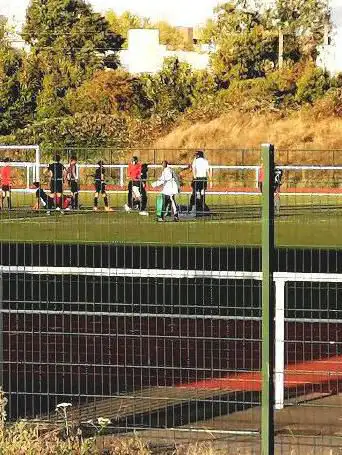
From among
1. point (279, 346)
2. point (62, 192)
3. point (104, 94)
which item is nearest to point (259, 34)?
point (104, 94)

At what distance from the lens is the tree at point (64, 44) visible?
6744 centimetres

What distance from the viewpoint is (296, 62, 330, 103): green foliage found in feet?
219

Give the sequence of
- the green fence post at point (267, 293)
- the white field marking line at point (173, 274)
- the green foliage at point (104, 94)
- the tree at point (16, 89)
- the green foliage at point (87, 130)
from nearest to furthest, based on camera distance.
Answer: the green fence post at point (267, 293) → the white field marking line at point (173, 274) → the green foliage at point (87, 130) → the tree at point (16, 89) → the green foliage at point (104, 94)

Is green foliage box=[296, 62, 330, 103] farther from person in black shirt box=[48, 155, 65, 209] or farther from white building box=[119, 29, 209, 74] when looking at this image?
person in black shirt box=[48, 155, 65, 209]

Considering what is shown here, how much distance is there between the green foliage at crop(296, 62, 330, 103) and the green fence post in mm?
58245

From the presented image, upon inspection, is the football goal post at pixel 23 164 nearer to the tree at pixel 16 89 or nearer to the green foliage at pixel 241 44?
the tree at pixel 16 89

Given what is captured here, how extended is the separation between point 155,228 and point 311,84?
128 ft

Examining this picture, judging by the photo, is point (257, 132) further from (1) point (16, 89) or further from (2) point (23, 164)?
(2) point (23, 164)

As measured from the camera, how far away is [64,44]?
7175 cm

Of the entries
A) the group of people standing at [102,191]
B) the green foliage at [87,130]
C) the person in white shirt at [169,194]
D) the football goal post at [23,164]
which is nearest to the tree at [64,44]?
the green foliage at [87,130]

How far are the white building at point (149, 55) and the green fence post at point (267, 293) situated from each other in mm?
60944

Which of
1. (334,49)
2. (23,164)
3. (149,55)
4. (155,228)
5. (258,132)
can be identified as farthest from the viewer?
(334,49)

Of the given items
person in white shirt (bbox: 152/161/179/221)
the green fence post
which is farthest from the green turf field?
the green fence post

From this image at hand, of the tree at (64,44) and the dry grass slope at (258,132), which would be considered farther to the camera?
the tree at (64,44)
